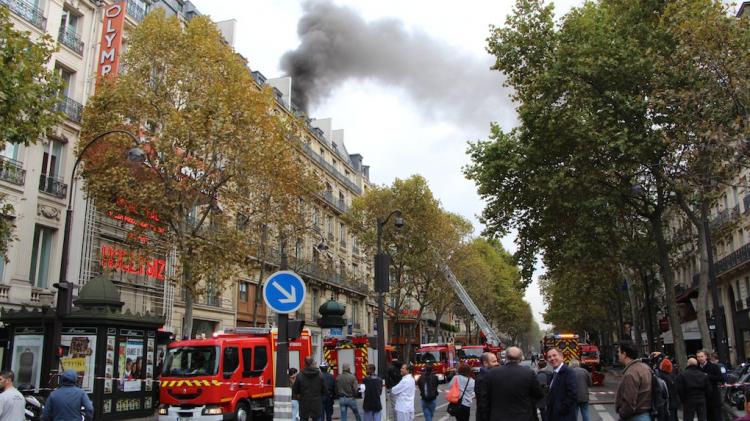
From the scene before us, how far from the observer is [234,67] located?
72.5 ft

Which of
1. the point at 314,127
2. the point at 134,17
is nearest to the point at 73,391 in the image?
the point at 134,17

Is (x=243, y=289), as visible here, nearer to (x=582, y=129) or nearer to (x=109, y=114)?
(x=109, y=114)

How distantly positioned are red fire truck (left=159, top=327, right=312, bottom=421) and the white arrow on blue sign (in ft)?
23.0

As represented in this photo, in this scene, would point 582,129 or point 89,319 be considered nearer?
point 89,319

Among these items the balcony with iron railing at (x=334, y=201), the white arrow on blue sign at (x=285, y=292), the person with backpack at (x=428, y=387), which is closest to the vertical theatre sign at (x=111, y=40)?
the person with backpack at (x=428, y=387)

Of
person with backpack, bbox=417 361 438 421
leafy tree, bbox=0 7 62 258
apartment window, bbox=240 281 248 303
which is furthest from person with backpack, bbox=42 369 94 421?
apartment window, bbox=240 281 248 303

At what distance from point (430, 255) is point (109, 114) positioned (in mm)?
27541

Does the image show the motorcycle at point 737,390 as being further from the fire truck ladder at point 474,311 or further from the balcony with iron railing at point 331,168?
the balcony with iron railing at point 331,168

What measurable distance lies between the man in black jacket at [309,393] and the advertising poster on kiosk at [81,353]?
7.94 metres

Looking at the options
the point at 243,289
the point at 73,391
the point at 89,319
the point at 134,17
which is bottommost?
the point at 73,391

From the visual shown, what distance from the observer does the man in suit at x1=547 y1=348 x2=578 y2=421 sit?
7.88m

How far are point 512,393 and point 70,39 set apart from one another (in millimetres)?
23886

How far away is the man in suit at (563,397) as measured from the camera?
7879 mm

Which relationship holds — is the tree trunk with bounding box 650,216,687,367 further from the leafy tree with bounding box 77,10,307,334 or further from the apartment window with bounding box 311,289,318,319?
the apartment window with bounding box 311,289,318,319
